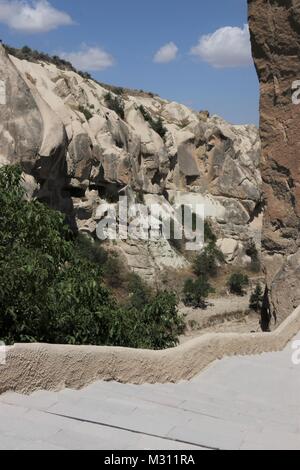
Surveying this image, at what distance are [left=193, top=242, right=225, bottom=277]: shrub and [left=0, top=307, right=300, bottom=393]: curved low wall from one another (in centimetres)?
1924

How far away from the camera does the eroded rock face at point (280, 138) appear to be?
1132cm

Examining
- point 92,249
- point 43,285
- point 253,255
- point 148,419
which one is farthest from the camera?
point 253,255

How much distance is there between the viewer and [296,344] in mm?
7863

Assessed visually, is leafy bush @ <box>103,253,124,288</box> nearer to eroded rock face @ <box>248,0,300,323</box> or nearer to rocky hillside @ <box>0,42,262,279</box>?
rocky hillside @ <box>0,42,262,279</box>

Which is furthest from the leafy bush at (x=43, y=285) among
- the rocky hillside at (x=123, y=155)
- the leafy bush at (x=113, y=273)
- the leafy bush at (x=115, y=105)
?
the leafy bush at (x=115, y=105)

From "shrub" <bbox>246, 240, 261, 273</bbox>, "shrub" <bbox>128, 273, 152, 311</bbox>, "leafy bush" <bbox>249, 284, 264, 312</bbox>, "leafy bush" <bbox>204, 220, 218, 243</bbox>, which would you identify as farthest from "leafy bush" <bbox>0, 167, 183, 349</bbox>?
"leafy bush" <bbox>204, 220, 218, 243</bbox>

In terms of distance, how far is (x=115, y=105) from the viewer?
30188 mm

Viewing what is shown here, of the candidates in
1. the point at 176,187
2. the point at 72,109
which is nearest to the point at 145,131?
the point at 176,187

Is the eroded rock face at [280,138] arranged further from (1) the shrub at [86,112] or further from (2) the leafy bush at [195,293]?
(1) the shrub at [86,112]

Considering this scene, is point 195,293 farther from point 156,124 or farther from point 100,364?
point 100,364

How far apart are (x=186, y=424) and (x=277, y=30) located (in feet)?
33.2

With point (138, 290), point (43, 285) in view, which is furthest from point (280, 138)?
point (138, 290)

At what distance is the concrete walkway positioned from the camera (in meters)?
2.67

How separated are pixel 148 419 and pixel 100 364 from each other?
0.96 m
